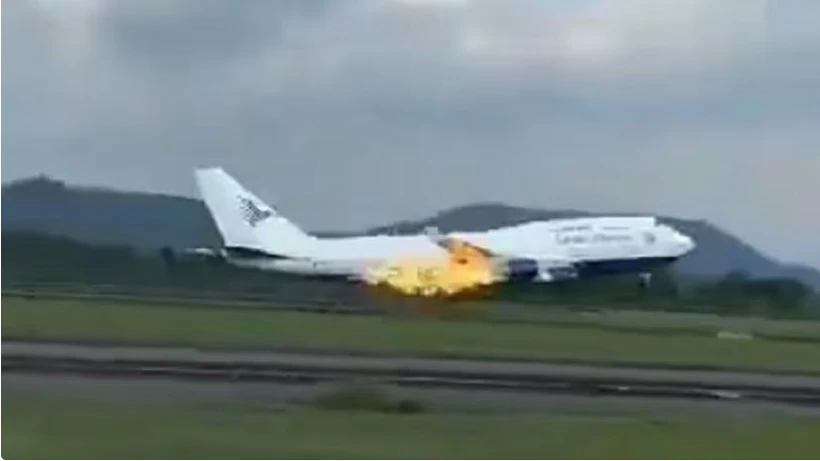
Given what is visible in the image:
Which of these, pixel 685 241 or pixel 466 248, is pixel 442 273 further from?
pixel 685 241

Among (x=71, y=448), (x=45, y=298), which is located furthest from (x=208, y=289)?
(x=71, y=448)

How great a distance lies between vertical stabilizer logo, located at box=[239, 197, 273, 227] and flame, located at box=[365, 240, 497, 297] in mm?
10926

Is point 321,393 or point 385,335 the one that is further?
point 385,335

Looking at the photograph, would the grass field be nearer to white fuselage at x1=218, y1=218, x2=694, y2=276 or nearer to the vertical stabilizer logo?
white fuselage at x1=218, y1=218, x2=694, y2=276

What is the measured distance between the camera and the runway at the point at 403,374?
3556 centimetres

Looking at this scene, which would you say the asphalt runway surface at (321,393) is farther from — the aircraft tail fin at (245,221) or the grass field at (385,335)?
the aircraft tail fin at (245,221)

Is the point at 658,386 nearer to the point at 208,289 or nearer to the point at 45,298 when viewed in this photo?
the point at 45,298

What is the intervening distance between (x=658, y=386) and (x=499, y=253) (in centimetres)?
6048

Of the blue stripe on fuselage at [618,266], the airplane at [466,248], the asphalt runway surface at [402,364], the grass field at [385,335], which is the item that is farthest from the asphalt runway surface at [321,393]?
the blue stripe on fuselage at [618,266]

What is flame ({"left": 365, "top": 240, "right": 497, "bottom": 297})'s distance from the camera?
84312 mm

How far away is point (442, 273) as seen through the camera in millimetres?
87688

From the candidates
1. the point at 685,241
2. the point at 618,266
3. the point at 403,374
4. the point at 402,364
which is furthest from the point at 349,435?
the point at 685,241

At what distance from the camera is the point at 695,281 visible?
119812 mm

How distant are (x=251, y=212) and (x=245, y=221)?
657 millimetres
